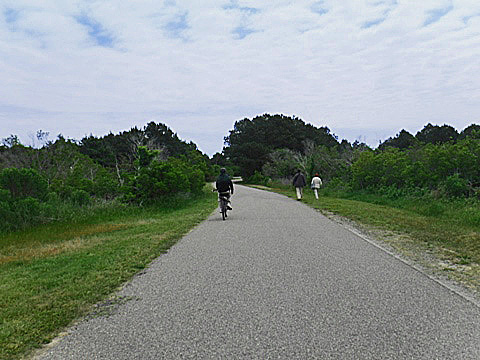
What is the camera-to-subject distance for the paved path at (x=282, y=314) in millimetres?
3426

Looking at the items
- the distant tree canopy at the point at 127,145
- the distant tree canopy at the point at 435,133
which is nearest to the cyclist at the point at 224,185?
the distant tree canopy at the point at 127,145

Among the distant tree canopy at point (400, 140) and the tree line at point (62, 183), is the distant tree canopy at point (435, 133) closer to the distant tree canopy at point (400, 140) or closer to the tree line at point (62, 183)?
the distant tree canopy at point (400, 140)

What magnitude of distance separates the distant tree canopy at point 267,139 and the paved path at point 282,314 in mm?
61553

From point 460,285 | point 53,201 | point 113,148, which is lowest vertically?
point 460,285

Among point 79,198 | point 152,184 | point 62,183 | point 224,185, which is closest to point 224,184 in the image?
point 224,185

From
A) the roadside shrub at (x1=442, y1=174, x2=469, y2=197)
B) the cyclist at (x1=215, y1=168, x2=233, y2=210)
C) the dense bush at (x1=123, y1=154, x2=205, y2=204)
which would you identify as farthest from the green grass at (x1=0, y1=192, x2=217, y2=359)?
the roadside shrub at (x1=442, y1=174, x2=469, y2=197)

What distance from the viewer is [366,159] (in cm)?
2797

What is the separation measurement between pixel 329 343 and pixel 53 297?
3.54m

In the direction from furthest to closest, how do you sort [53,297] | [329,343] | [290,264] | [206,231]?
[206,231] < [290,264] < [53,297] < [329,343]

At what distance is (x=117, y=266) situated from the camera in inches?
265

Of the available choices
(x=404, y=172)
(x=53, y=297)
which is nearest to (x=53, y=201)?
(x=53, y=297)

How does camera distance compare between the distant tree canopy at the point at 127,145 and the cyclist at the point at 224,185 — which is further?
the distant tree canopy at the point at 127,145

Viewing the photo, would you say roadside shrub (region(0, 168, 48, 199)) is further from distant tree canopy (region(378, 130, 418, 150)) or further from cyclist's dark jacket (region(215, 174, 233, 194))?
distant tree canopy (region(378, 130, 418, 150))

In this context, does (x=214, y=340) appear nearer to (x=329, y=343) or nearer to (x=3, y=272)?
(x=329, y=343)
